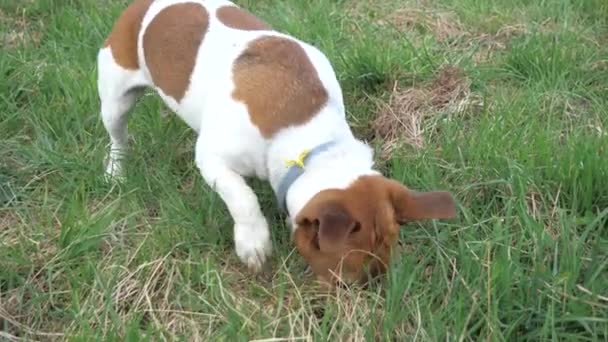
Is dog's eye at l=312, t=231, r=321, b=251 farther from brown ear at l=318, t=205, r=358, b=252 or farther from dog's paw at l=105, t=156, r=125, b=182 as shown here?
dog's paw at l=105, t=156, r=125, b=182

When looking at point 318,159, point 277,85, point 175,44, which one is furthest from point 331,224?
point 175,44

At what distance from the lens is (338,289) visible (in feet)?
11.5

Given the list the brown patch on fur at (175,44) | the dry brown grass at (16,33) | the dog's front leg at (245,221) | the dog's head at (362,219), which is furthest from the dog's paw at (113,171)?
the dry brown grass at (16,33)

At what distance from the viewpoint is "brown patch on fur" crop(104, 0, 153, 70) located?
16.4ft

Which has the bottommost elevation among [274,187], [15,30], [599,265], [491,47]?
[15,30]

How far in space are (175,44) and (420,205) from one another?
1951 millimetres

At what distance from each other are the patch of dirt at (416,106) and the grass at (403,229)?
5 cm

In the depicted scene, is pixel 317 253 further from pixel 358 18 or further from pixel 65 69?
pixel 358 18

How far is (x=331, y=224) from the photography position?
10.6ft

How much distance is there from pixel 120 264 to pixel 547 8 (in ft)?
15.1

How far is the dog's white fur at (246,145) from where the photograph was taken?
377cm

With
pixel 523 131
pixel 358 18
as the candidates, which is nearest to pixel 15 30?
pixel 358 18

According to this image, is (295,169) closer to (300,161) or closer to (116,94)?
(300,161)

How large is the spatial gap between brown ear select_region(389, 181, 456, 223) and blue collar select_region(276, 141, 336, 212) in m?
0.47
